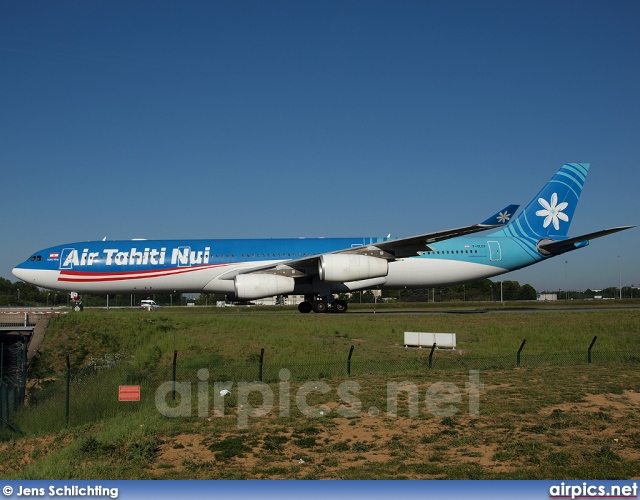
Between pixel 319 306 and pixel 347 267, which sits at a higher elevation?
Answer: pixel 347 267

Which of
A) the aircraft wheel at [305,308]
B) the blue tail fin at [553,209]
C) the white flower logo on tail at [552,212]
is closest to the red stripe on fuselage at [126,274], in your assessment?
the aircraft wheel at [305,308]

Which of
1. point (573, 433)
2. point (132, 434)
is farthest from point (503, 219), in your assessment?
point (132, 434)

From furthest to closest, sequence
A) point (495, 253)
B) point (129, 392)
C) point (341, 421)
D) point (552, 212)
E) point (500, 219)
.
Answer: point (552, 212) < point (495, 253) < point (500, 219) < point (129, 392) < point (341, 421)

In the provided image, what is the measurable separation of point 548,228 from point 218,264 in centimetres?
1873

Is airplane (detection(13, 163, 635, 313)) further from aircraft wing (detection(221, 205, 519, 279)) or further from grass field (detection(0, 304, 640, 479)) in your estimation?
grass field (detection(0, 304, 640, 479))

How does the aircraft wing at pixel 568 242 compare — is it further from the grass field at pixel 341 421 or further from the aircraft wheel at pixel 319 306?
the aircraft wheel at pixel 319 306

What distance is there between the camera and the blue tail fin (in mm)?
35750

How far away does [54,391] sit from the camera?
54.3 ft

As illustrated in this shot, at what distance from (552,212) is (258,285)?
59.0 ft

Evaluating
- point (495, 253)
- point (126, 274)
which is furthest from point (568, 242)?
point (126, 274)

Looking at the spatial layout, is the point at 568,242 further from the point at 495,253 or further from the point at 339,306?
the point at 339,306

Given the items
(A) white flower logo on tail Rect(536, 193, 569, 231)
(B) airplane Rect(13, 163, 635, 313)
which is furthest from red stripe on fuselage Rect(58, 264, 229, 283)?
(A) white flower logo on tail Rect(536, 193, 569, 231)

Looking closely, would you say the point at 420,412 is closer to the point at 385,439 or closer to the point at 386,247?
the point at 385,439

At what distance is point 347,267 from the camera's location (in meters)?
29.2
